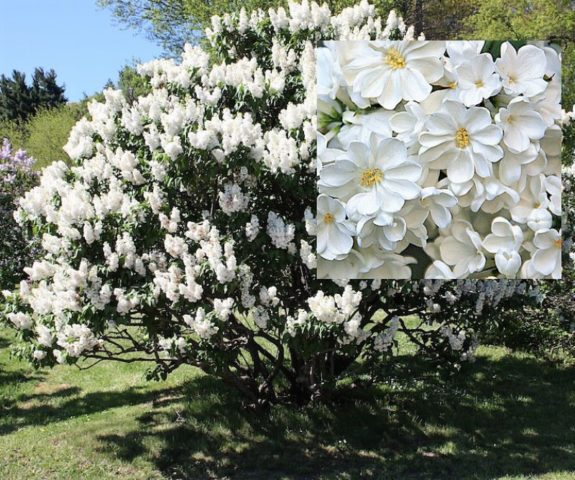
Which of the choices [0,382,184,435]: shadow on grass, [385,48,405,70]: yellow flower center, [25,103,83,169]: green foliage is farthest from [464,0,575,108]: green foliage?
[25,103,83,169]: green foliage

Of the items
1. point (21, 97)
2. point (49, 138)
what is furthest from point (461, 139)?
point (21, 97)

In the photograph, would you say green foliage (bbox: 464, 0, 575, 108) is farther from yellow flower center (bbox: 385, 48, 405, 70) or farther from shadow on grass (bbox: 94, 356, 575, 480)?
yellow flower center (bbox: 385, 48, 405, 70)

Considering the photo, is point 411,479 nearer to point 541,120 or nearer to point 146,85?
point 541,120

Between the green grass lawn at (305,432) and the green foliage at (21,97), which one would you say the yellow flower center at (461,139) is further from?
the green foliage at (21,97)

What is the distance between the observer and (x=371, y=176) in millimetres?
3531

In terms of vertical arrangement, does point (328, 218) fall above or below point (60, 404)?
above

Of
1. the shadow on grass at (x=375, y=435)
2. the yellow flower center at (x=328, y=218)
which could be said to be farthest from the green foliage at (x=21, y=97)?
the yellow flower center at (x=328, y=218)

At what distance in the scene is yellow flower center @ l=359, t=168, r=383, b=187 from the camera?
3523 mm

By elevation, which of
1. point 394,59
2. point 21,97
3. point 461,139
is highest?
point 21,97

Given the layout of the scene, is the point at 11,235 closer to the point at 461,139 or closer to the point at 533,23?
the point at 461,139

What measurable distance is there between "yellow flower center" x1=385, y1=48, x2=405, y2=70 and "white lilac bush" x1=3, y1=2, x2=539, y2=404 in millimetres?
873

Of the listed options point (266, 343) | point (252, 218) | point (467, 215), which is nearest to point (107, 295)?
point (252, 218)

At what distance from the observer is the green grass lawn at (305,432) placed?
17.9 ft

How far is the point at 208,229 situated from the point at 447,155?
1782mm
